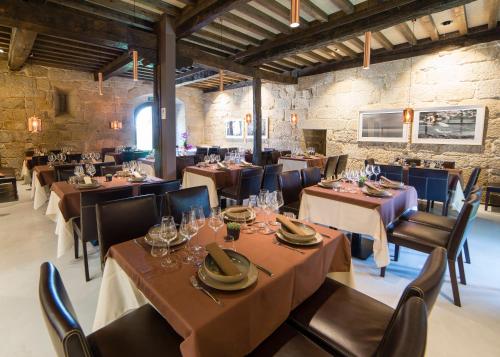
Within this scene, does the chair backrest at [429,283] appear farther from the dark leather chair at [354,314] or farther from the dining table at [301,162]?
the dining table at [301,162]

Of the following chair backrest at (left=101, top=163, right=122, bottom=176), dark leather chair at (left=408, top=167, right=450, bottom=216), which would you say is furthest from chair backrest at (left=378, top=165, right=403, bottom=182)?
chair backrest at (left=101, top=163, right=122, bottom=176)

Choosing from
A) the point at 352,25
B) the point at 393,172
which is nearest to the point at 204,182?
the point at 393,172

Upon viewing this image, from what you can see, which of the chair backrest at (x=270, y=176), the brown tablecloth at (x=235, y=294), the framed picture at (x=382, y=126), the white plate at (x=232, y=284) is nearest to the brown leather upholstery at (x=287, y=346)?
the brown tablecloth at (x=235, y=294)

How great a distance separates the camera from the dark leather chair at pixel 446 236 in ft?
7.07

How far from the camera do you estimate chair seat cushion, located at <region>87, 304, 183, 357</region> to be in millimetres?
1200

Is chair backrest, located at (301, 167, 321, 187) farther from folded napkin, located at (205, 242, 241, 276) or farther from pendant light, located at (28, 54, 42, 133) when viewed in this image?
pendant light, located at (28, 54, 42, 133)

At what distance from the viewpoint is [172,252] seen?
1546mm

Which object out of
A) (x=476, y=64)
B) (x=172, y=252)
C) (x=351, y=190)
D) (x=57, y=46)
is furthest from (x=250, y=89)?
(x=172, y=252)

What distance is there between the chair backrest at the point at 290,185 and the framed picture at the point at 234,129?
24.0ft

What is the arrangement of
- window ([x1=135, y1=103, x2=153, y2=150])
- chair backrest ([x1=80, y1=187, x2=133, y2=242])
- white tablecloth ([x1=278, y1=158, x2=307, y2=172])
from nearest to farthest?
chair backrest ([x1=80, y1=187, x2=133, y2=242]) → white tablecloth ([x1=278, y1=158, x2=307, y2=172]) → window ([x1=135, y1=103, x2=153, y2=150])

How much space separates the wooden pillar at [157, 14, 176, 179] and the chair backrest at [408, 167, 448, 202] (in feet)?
14.0

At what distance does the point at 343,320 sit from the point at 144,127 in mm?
11759

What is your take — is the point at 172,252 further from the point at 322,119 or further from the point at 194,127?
the point at 194,127

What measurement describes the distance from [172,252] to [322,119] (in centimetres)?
749
